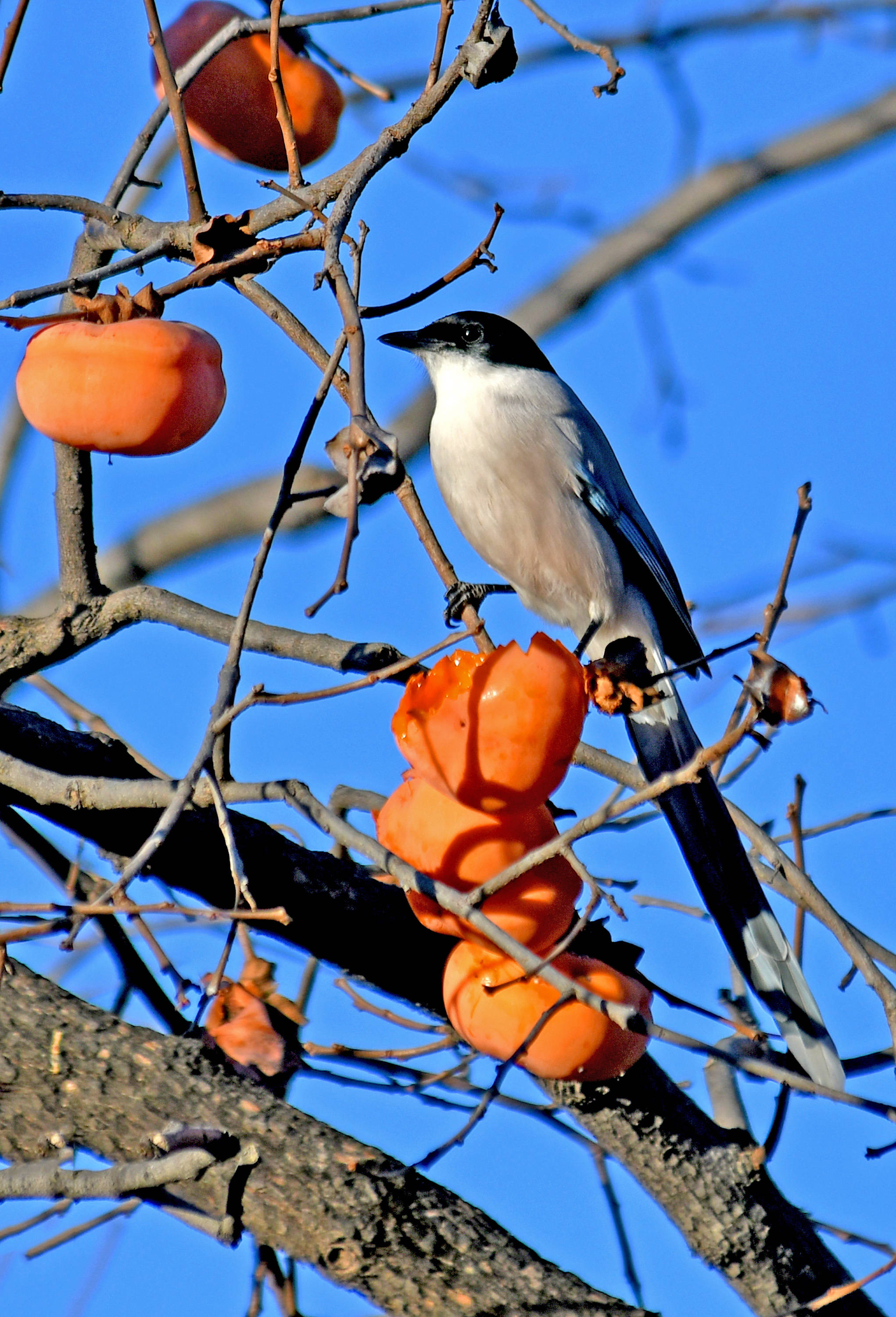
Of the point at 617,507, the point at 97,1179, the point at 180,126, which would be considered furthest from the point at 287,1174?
the point at 617,507

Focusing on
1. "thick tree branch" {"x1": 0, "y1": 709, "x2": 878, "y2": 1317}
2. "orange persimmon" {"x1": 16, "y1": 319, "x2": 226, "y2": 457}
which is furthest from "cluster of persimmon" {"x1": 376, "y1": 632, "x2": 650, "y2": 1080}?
"orange persimmon" {"x1": 16, "y1": 319, "x2": 226, "y2": 457}

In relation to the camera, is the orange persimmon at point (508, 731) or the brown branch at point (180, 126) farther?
the brown branch at point (180, 126)

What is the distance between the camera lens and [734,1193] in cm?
204

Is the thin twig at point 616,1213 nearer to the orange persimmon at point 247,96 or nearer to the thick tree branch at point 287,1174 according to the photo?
the thick tree branch at point 287,1174

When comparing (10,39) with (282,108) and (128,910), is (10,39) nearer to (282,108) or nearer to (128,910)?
(282,108)

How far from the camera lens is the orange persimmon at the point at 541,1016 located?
1622mm

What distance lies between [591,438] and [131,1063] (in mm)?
1946

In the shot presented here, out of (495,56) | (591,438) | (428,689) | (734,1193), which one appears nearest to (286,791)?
(428,689)

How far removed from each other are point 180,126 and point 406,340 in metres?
1.55

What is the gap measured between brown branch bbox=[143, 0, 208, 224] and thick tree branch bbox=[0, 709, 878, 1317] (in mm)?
797

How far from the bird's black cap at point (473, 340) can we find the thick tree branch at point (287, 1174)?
77.2 inches

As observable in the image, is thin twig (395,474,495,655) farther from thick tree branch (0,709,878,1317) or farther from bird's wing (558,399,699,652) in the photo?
bird's wing (558,399,699,652)

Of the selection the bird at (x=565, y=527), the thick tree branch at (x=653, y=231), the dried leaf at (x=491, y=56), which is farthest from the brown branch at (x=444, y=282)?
the thick tree branch at (x=653, y=231)

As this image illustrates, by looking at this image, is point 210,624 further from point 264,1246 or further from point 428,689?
point 264,1246
